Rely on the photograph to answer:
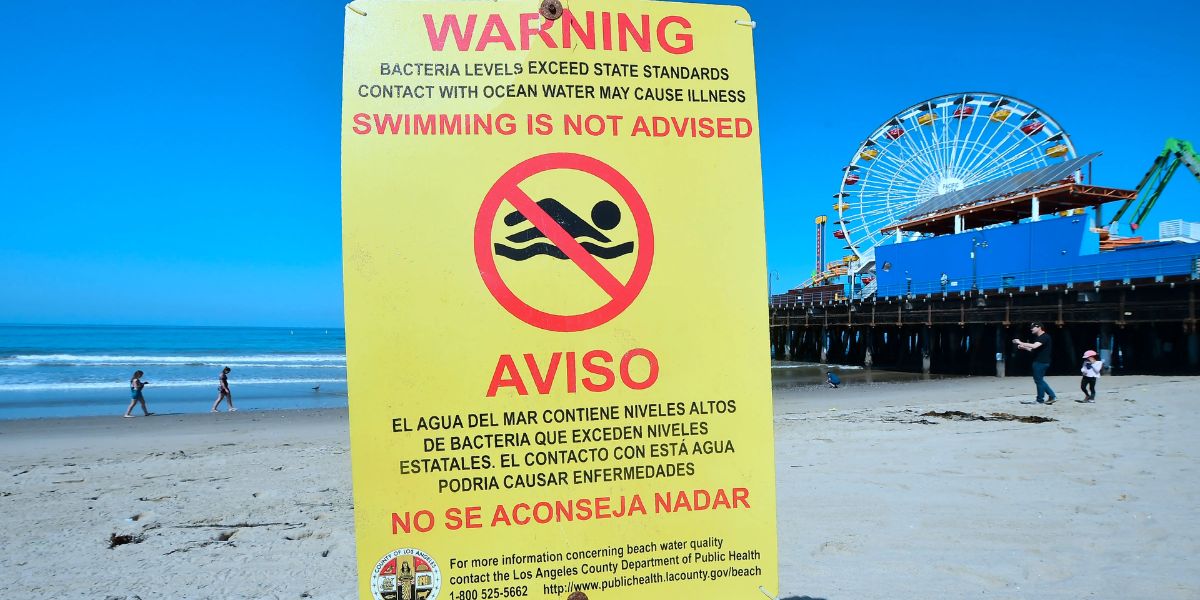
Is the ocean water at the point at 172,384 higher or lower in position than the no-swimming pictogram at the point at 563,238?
lower

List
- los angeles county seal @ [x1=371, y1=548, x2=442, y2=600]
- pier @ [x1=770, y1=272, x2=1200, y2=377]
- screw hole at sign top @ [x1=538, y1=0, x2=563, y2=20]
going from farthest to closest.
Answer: pier @ [x1=770, y1=272, x2=1200, y2=377] < screw hole at sign top @ [x1=538, y1=0, x2=563, y2=20] < los angeles county seal @ [x1=371, y1=548, x2=442, y2=600]

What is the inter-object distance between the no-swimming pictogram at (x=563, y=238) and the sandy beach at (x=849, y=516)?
2596 mm

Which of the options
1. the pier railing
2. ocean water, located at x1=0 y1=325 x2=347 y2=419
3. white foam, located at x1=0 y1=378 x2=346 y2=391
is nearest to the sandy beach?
ocean water, located at x1=0 y1=325 x2=347 y2=419

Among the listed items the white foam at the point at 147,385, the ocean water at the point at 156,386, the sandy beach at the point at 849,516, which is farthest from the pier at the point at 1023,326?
the white foam at the point at 147,385

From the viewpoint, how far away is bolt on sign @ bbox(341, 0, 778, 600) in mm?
1394

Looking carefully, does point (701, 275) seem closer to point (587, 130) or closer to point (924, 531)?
point (587, 130)

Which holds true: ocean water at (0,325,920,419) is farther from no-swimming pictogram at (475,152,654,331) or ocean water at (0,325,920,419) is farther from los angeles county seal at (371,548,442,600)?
no-swimming pictogram at (475,152,654,331)

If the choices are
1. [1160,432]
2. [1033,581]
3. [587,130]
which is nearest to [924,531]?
[1033,581]

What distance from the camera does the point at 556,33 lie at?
149 cm

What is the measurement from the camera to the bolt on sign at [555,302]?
4.57ft

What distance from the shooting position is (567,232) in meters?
1.46

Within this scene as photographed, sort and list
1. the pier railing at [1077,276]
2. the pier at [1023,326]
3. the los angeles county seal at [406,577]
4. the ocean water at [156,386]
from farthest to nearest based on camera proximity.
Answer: the pier railing at [1077,276]
the pier at [1023,326]
the ocean water at [156,386]
the los angeles county seal at [406,577]

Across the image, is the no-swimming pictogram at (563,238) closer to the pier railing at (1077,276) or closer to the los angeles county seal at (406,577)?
the los angeles county seal at (406,577)

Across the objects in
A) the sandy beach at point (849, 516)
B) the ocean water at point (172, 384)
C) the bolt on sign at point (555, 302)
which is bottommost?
the ocean water at point (172, 384)
